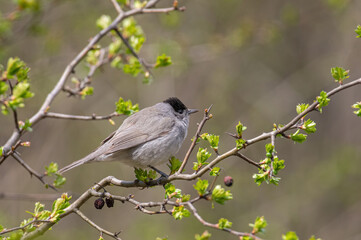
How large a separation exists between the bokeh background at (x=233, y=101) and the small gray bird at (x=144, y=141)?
Result: 2.64 metres

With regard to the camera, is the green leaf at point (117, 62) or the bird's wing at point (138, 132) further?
the green leaf at point (117, 62)

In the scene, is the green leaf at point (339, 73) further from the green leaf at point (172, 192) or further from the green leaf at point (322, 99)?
the green leaf at point (172, 192)

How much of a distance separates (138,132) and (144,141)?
154mm

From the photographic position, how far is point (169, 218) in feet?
29.5

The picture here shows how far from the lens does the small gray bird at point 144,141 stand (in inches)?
170

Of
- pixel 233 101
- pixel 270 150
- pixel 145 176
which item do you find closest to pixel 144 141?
pixel 145 176

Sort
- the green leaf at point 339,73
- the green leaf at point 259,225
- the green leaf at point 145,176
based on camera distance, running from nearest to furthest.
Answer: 1. the green leaf at point 259,225
2. the green leaf at point 339,73
3. the green leaf at point 145,176

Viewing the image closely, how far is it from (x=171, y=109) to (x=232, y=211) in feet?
14.1

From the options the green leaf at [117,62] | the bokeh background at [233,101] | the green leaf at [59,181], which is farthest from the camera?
the bokeh background at [233,101]

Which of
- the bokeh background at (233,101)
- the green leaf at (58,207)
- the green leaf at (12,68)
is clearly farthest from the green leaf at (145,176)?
the bokeh background at (233,101)

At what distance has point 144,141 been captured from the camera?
4.49 metres

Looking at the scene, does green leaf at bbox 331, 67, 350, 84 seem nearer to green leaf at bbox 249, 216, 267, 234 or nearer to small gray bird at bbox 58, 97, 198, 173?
green leaf at bbox 249, 216, 267, 234

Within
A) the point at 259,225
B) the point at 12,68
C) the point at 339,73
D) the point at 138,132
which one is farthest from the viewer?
the point at 138,132

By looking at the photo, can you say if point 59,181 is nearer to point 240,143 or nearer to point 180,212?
point 180,212
